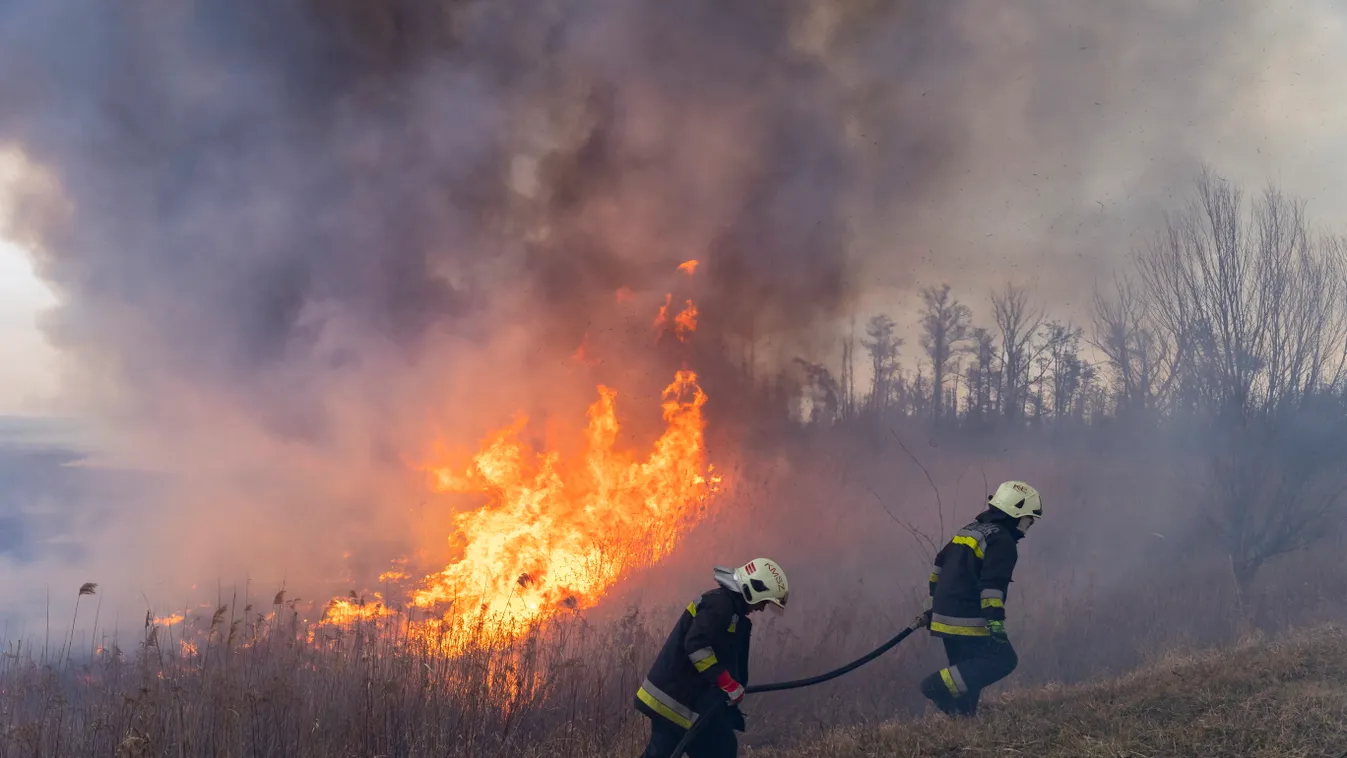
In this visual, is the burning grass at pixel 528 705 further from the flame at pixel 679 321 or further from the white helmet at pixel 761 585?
the flame at pixel 679 321

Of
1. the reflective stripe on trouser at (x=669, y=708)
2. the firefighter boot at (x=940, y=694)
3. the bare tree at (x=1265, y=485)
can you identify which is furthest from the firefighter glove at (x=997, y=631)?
the bare tree at (x=1265, y=485)

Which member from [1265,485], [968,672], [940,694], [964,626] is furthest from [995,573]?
[1265,485]

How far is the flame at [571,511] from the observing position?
1142 cm

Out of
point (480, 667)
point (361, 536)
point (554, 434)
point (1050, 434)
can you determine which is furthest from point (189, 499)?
point (1050, 434)

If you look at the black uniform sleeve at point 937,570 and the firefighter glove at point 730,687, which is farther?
the black uniform sleeve at point 937,570

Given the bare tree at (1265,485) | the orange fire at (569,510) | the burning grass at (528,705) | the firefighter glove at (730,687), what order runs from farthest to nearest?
the bare tree at (1265,485) < the orange fire at (569,510) < the burning grass at (528,705) < the firefighter glove at (730,687)

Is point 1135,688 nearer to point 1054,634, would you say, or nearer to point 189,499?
point 1054,634

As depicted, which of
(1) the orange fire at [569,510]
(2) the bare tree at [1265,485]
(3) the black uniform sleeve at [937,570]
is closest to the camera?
(3) the black uniform sleeve at [937,570]

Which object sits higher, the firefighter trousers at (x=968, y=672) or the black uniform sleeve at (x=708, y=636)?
the black uniform sleeve at (x=708, y=636)

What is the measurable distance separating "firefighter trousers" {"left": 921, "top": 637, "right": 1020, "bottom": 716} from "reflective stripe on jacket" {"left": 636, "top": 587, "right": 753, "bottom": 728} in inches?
82.8

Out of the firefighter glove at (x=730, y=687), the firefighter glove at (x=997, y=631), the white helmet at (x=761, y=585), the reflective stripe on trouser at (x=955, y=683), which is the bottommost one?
the reflective stripe on trouser at (x=955, y=683)

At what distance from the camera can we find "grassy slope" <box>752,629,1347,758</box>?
17.8ft

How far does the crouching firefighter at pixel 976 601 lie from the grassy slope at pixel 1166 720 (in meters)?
0.31

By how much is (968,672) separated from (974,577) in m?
0.79
